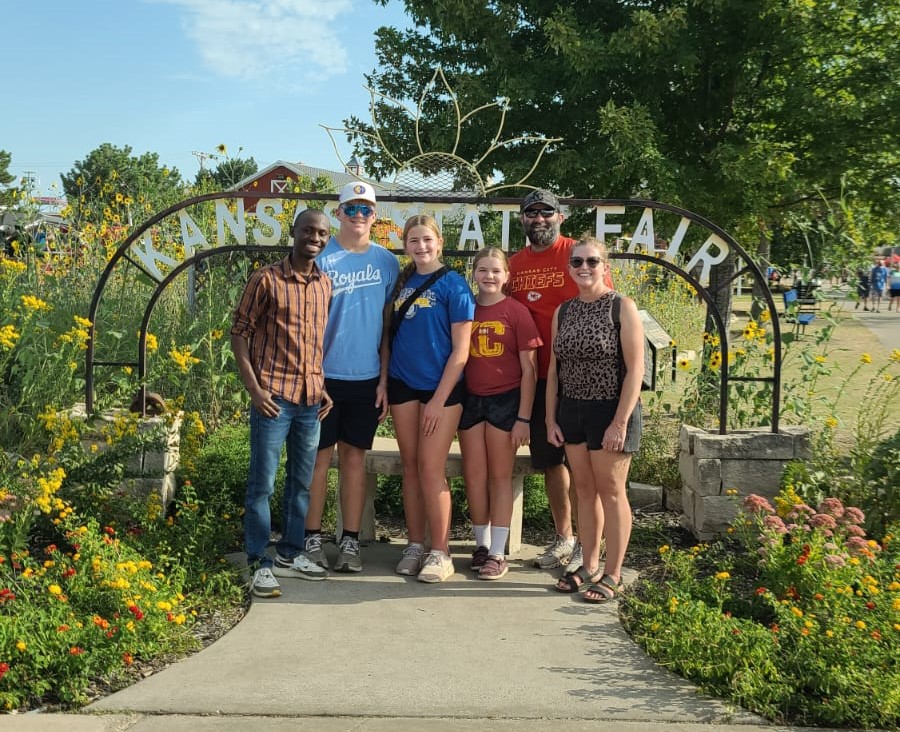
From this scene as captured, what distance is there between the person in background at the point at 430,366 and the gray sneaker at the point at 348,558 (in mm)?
260

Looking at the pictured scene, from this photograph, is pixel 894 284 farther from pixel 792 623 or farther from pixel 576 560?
pixel 792 623

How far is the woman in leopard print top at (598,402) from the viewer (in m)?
4.03

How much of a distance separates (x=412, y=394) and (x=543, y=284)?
893 mm

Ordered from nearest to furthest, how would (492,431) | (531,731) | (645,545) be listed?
(531,731) < (492,431) < (645,545)

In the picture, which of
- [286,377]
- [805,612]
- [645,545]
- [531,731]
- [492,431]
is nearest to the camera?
[531,731]

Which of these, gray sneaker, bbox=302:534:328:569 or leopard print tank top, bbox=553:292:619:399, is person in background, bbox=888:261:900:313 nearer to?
leopard print tank top, bbox=553:292:619:399

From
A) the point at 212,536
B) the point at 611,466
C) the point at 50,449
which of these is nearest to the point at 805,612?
the point at 611,466

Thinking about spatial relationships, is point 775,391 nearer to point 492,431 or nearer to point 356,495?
point 492,431

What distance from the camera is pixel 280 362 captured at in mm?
4070

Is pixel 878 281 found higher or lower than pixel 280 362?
higher

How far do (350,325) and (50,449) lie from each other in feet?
5.94

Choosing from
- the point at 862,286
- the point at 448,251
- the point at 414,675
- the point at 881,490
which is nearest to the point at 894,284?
the point at 862,286

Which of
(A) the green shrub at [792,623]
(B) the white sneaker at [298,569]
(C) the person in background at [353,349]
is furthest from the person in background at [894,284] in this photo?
(B) the white sneaker at [298,569]

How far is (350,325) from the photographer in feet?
14.1
